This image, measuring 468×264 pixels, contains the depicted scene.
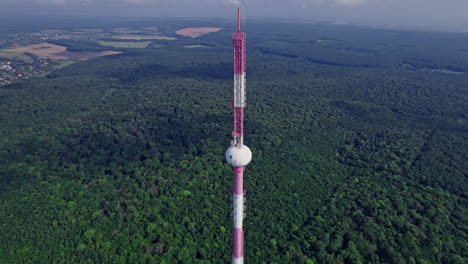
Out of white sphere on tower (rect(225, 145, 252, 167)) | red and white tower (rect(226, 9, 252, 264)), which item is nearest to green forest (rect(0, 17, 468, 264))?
red and white tower (rect(226, 9, 252, 264))

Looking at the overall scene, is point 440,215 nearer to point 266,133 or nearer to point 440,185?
point 440,185

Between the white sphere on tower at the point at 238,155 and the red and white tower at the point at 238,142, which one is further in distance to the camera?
the white sphere on tower at the point at 238,155

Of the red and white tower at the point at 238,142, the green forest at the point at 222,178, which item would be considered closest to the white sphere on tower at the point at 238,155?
the red and white tower at the point at 238,142

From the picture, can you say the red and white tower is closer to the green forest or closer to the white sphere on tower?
the white sphere on tower

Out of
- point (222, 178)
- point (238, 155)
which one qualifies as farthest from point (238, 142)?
point (222, 178)

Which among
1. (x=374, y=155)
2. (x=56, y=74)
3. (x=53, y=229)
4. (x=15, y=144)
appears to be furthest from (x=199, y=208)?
(x=56, y=74)

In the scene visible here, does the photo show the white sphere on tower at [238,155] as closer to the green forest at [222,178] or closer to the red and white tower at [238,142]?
the red and white tower at [238,142]
